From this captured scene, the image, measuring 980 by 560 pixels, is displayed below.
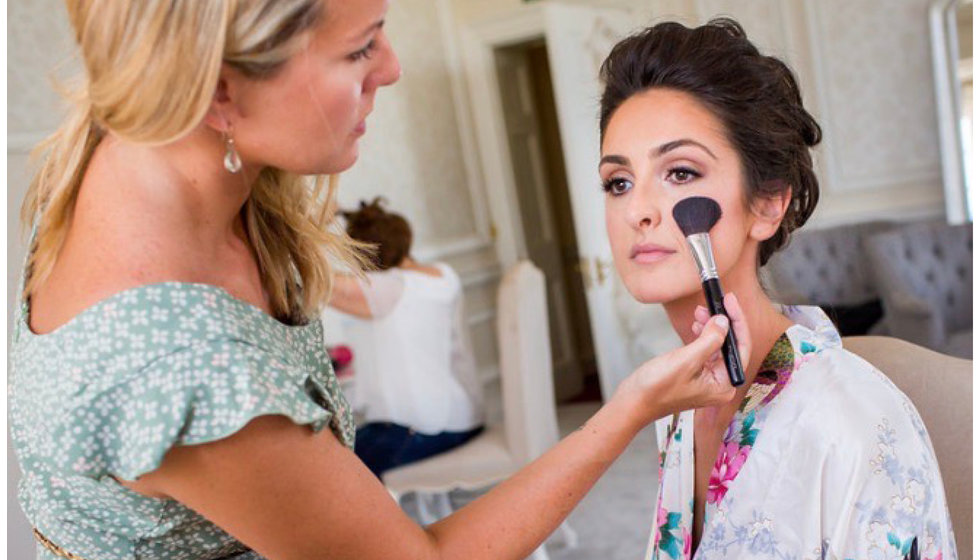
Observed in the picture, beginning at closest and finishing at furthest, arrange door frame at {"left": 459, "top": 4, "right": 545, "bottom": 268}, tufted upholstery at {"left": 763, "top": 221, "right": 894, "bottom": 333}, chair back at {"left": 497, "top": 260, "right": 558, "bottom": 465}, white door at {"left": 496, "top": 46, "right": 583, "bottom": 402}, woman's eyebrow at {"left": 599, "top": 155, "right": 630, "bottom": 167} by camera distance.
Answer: woman's eyebrow at {"left": 599, "top": 155, "right": 630, "bottom": 167} → chair back at {"left": 497, "top": 260, "right": 558, "bottom": 465} → tufted upholstery at {"left": 763, "top": 221, "right": 894, "bottom": 333} → door frame at {"left": 459, "top": 4, "right": 545, "bottom": 268} → white door at {"left": 496, "top": 46, "right": 583, "bottom": 402}

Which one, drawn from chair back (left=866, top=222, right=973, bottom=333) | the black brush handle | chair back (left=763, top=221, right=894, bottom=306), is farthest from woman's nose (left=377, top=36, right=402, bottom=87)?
chair back (left=763, top=221, right=894, bottom=306)

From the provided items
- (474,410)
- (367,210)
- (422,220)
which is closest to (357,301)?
(367,210)

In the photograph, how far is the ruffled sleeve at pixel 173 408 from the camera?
0.82 m

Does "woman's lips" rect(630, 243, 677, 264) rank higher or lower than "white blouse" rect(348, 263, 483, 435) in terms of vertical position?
higher

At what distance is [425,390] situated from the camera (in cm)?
334

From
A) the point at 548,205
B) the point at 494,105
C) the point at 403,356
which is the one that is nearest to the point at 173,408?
the point at 403,356

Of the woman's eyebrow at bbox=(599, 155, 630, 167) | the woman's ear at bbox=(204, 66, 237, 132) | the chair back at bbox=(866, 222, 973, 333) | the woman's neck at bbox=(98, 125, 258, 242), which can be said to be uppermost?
the woman's ear at bbox=(204, 66, 237, 132)

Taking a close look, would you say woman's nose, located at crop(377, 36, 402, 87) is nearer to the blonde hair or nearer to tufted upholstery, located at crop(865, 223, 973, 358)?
the blonde hair

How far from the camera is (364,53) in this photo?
0.90 meters

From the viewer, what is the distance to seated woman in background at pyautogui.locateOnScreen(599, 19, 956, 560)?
110cm

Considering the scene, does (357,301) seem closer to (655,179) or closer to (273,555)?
(655,179)

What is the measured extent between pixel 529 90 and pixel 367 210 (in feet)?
9.55

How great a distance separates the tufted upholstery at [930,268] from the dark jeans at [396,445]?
6.87 ft

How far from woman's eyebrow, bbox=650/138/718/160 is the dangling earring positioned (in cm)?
Result: 55
